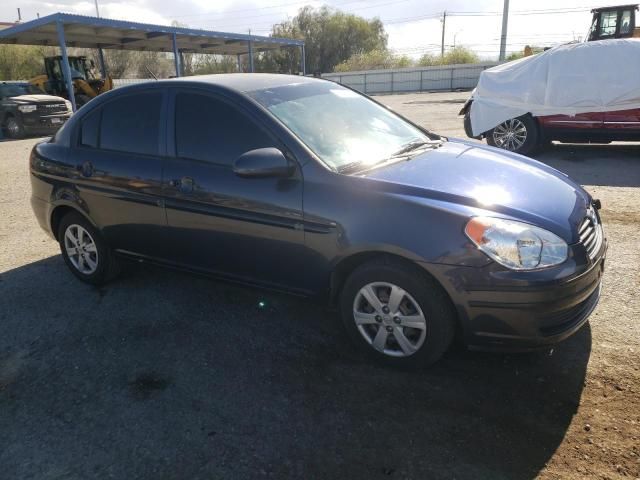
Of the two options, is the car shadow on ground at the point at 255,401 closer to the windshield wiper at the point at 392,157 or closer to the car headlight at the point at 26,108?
the windshield wiper at the point at 392,157

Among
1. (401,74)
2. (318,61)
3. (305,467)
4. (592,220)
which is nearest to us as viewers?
(305,467)

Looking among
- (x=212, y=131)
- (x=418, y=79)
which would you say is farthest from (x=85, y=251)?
(x=418, y=79)

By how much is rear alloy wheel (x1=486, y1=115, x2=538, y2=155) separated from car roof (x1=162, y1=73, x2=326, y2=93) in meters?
6.08

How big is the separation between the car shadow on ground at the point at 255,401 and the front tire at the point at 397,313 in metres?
0.15

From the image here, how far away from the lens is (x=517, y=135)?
9016 mm

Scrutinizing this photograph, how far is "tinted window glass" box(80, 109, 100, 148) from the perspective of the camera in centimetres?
413

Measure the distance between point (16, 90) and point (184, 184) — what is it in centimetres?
1729

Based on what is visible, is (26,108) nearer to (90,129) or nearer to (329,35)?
(90,129)

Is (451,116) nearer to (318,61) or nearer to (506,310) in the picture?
(506,310)

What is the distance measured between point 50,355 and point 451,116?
51.8 feet

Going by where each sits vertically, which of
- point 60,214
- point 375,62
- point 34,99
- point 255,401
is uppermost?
point 375,62

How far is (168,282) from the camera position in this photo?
4484mm

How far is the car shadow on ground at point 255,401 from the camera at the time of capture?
7.73ft

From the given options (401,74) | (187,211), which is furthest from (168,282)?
(401,74)
